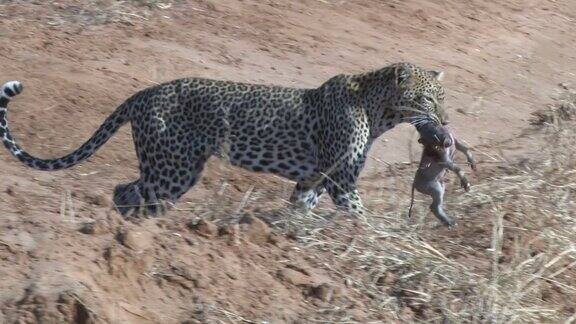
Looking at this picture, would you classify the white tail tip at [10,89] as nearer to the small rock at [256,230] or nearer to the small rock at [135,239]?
the small rock at [256,230]

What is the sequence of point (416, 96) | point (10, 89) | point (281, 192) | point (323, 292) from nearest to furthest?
point (323, 292), point (10, 89), point (416, 96), point (281, 192)

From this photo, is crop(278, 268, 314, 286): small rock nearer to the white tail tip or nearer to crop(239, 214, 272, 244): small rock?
crop(239, 214, 272, 244): small rock

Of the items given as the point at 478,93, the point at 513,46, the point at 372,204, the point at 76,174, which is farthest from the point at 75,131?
the point at 513,46

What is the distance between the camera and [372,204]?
35.1 ft

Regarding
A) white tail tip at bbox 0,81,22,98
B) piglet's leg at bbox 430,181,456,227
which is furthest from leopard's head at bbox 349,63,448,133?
white tail tip at bbox 0,81,22,98

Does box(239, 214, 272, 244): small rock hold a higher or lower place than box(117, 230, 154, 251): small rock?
lower

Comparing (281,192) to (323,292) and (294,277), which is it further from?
(323,292)

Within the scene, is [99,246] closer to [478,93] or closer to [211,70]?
[211,70]

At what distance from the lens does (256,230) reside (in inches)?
331

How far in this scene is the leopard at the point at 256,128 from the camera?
10781 millimetres

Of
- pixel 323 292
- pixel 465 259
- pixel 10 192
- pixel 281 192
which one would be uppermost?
pixel 323 292

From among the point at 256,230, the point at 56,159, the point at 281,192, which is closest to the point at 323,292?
the point at 256,230

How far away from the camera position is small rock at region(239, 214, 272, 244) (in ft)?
27.4

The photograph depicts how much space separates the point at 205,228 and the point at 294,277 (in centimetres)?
60
